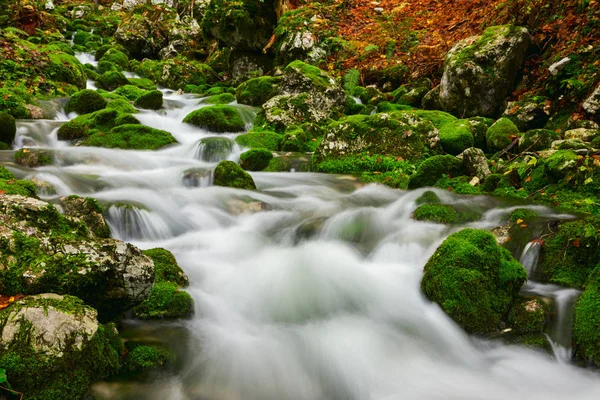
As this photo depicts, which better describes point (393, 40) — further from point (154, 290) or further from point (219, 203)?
point (154, 290)

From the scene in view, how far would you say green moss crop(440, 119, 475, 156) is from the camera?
30.8ft

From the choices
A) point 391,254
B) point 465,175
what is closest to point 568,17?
point 465,175

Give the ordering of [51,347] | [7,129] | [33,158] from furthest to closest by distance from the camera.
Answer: [7,129], [33,158], [51,347]

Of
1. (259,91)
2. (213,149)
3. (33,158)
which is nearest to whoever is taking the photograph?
(33,158)

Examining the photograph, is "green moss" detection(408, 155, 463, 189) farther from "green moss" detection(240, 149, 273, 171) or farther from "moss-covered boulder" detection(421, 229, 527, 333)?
"green moss" detection(240, 149, 273, 171)

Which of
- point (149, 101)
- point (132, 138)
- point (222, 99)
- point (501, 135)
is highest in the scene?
point (222, 99)

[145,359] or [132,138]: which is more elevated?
[132,138]

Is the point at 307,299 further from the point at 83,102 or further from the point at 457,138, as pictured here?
the point at 83,102

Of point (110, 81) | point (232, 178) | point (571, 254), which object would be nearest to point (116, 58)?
point (110, 81)

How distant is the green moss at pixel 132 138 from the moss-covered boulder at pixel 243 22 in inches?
366

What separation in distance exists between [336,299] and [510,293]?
6.17ft

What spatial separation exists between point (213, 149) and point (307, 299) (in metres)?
7.09

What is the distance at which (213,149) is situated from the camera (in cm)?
1084

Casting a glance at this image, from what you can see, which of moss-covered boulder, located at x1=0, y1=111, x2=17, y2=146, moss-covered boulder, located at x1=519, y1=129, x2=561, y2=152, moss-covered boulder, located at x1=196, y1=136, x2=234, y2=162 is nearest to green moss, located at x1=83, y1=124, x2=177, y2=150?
moss-covered boulder, located at x1=196, y1=136, x2=234, y2=162
